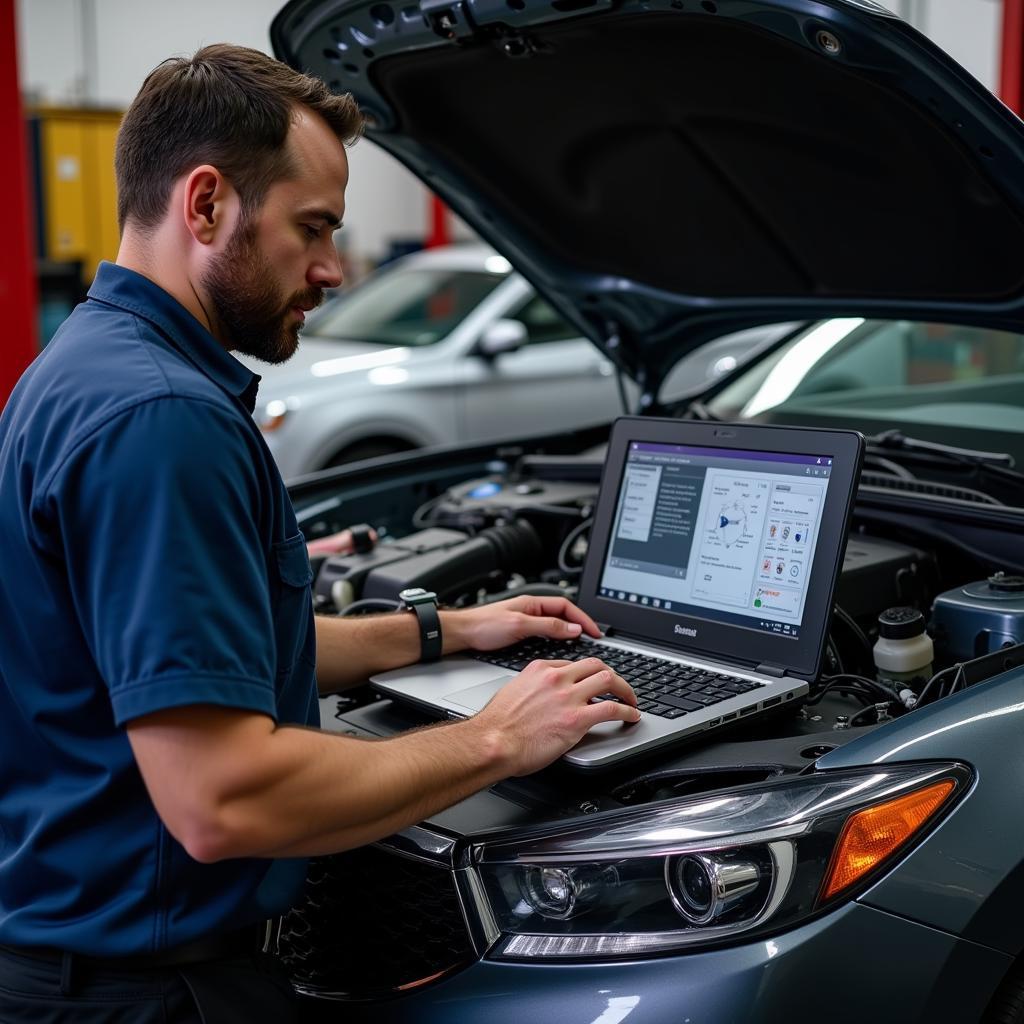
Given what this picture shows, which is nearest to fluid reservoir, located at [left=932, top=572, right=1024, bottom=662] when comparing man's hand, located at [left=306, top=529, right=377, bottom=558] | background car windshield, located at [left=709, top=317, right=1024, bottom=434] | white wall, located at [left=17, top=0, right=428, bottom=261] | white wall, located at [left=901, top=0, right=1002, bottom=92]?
background car windshield, located at [left=709, top=317, right=1024, bottom=434]

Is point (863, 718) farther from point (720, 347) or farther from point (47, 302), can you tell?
point (47, 302)

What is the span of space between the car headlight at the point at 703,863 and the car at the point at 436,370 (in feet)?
12.6

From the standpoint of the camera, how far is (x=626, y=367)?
290cm

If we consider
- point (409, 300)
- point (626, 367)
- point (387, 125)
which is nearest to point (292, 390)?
point (409, 300)

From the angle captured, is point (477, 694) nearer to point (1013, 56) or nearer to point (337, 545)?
point (337, 545)

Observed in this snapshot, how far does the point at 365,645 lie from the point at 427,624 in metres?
0.10

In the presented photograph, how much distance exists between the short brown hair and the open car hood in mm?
636

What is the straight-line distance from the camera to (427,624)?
74.8 inches

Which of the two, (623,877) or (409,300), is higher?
(409,300)

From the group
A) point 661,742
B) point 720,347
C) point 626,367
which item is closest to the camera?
point 661,742

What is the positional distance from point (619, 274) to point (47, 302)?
5451 mm

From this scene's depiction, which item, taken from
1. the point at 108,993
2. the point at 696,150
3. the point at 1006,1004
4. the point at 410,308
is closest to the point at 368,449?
the point at 410,308

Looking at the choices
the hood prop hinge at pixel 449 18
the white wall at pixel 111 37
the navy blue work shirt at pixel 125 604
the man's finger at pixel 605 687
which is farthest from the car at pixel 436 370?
the white wall at pixel 111 37

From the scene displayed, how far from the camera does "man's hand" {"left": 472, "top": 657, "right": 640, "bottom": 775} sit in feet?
4.71
